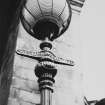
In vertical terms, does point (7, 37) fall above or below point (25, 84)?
above

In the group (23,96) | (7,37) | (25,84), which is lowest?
(23,96)

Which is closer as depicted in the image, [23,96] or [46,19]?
[46,19]

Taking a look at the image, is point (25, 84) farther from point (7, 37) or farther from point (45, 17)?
point (45, 17)

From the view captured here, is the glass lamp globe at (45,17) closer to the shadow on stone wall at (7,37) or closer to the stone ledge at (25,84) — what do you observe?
the stone ledge at (25,84)

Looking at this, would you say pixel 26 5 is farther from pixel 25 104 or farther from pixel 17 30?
pixel 17 30

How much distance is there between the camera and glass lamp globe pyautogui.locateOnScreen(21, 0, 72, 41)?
4.21m

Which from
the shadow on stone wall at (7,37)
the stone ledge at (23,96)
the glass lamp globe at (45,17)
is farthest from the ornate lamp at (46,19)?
the shadow on stone wall at (7,37)

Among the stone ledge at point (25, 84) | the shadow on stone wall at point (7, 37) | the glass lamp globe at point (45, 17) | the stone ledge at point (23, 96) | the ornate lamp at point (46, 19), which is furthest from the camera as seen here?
the shadow on stone wall at point (7, 37)

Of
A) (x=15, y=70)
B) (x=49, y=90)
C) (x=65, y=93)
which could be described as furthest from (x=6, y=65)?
(x=49, y=90)

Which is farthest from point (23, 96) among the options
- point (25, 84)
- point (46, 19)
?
point (46, 19)

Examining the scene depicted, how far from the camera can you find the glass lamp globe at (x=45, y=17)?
421 cm

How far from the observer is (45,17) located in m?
4.20

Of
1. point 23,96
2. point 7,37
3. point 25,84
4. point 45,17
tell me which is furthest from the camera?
point 7,37

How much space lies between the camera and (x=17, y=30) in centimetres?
695
